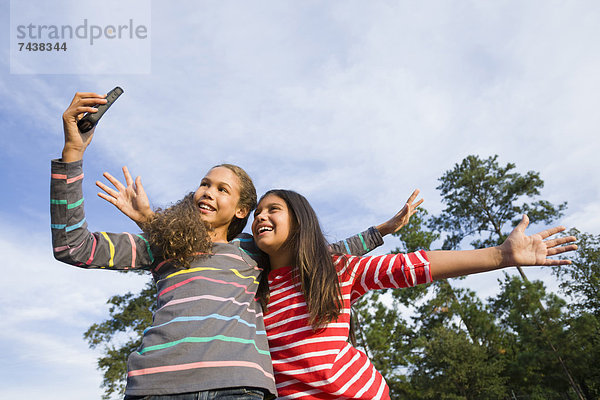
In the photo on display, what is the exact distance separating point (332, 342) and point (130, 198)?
145 centimetres

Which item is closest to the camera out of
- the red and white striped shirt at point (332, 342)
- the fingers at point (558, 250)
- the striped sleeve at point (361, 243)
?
the fingers at point (558, 250)

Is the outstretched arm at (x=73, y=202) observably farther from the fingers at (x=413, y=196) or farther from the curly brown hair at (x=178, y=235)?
the fingers at (x=413, y=196)

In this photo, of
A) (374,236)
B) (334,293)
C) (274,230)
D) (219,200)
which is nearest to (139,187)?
(219,200)

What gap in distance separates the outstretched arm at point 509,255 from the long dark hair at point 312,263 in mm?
562

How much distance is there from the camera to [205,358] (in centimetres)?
173

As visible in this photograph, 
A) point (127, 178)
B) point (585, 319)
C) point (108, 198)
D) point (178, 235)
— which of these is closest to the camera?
point (178, 235)

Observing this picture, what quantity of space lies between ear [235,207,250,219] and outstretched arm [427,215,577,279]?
1.35m

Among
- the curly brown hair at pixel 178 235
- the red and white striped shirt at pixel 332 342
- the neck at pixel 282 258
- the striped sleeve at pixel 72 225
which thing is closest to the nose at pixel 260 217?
the neck at pixel 282 258

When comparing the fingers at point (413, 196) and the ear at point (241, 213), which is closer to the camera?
the ear at point (241, 213)

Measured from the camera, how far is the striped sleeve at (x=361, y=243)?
120 inches

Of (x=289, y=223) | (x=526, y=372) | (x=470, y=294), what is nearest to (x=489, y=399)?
(x=526, y=372)

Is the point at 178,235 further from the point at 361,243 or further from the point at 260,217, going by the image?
the point at 361,243

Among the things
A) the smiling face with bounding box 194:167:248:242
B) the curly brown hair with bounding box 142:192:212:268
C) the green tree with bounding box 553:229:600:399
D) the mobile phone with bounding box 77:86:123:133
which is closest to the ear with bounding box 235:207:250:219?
the smiling face with bounding box 194:167:248:242

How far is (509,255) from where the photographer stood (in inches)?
78.5
